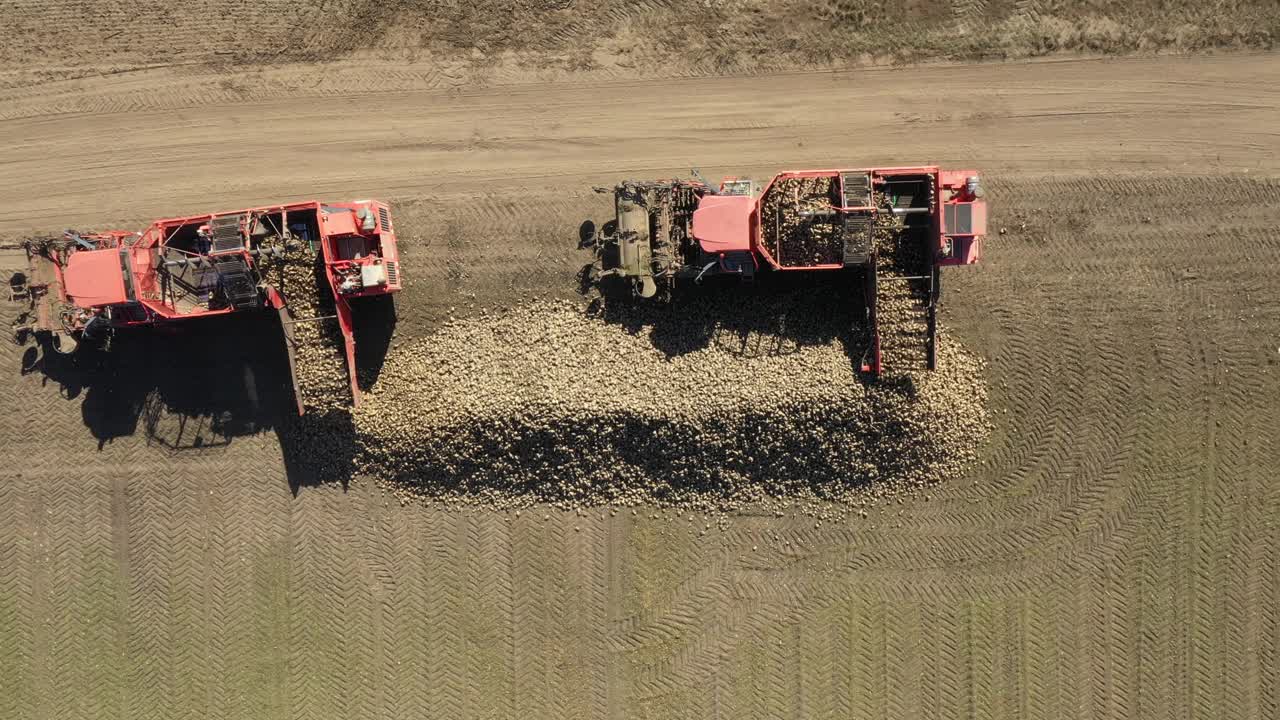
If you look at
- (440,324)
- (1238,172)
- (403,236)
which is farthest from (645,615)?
(1238,172)

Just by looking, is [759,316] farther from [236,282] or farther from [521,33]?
[236,282]

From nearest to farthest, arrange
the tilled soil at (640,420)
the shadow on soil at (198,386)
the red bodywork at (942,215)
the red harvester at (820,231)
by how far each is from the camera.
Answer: the red bodywork at (942,215) → the red harvester at (820,231) → the tilled soil at (640,420) → the shadow on soil at (198,386)

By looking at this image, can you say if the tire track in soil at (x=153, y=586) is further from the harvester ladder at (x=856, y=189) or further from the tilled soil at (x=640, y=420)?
the harvester ladder at (x=856, y=189)

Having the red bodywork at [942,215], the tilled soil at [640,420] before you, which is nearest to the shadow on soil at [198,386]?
the tilled soil at [640,420]

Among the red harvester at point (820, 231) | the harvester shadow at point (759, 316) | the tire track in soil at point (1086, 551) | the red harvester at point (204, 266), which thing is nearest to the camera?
the red harvester at point (820, 231)

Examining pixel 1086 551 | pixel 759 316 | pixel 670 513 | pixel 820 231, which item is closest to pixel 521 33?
pixel 820 231

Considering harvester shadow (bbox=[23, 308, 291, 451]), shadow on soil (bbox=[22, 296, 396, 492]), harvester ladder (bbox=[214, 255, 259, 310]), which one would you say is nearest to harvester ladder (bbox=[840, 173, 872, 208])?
shadow on soil (bbox=[22, 296, 396, 492])

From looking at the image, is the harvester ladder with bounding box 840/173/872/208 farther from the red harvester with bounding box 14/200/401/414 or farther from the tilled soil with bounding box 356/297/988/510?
the red harvester with bounding box 14/200/401/414
